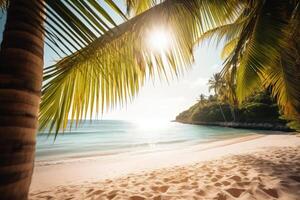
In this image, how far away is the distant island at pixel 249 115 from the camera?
1506 inches

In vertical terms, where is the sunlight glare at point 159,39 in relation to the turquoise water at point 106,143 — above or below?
above

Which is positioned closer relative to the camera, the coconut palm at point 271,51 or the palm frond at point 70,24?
the palm frond at point 70,24

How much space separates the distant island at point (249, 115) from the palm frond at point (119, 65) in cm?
2723

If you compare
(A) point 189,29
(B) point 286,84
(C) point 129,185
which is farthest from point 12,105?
(B) point 286,84

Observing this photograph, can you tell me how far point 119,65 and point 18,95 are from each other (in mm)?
1260

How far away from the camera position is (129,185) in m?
4.40

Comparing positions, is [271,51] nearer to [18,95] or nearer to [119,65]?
[119,65]

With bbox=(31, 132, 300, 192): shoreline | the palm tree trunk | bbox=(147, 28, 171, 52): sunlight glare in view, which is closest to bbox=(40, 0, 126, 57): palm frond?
the palm tree trunk

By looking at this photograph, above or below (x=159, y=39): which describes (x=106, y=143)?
below

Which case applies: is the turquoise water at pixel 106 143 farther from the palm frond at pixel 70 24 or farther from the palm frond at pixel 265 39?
the palm frond at pixel 265 39

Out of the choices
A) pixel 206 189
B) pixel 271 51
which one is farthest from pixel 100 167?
pixel 271 51

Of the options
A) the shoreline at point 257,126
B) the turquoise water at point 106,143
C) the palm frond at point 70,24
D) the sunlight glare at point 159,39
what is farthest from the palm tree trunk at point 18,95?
the shoreline at point 257,126

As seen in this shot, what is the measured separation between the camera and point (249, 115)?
151 feet

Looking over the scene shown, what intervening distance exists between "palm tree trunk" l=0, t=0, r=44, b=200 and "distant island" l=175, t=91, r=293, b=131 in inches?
1141
